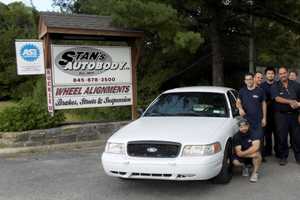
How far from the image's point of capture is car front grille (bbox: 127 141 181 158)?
5883mm

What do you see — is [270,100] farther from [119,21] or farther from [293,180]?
[119,21]

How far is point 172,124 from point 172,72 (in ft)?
32.4

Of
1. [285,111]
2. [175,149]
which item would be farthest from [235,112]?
[175,149]

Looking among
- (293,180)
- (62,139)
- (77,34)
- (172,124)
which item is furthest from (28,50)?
(293,180)

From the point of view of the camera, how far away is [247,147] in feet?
22.6

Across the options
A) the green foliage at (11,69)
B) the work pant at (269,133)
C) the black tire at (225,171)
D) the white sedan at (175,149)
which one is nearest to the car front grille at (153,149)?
the white sedan at (175,149)

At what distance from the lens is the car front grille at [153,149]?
588 cm

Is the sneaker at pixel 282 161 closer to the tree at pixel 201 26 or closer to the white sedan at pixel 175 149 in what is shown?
the white sedan at pixel 175 149

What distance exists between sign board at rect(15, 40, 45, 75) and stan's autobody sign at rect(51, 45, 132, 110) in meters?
0.34

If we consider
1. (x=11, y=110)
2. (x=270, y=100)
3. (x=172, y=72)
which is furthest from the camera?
(x=172, y=72)

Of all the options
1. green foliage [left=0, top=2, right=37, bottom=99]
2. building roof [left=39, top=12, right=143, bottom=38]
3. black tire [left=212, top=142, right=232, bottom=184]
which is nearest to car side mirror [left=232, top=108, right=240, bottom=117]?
black tire [left=212, top=142, right=232, bottom=184]

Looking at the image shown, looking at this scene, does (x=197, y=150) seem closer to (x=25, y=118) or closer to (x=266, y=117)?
(x=266, y=117)

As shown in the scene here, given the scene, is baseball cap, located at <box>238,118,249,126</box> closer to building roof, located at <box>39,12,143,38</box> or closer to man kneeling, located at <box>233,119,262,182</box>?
man kneeling, located at <box>233,119,262,182</box>

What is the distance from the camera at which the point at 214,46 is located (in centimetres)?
1320
